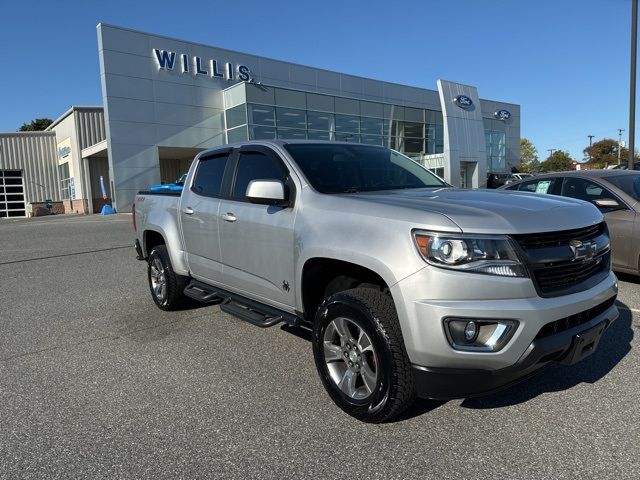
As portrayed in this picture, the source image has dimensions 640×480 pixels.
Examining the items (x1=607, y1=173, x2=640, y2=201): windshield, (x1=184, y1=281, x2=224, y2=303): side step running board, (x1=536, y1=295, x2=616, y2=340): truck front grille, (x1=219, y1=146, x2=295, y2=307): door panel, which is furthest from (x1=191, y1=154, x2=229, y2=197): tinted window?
(x1=607, y1=173, x2=640, y2=201): windshield

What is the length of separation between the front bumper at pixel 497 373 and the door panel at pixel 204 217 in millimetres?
2482

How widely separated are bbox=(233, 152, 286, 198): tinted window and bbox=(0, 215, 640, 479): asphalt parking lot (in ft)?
4.86

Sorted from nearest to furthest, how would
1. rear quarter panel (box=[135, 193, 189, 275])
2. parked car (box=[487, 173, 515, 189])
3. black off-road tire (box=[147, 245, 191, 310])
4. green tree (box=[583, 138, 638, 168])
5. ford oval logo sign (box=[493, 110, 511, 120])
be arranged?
rear quarter panel (box=[135, 193, 189, 275]), black off-road tire (box=[147, 245, 191, 310]), parked car (box=[487, 173, 515, 189]), ford oval logo sign (box=[493, 110, 511, 120]), green tree (box=[583, 138, 638, 168])

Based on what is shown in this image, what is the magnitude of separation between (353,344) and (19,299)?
230 inches

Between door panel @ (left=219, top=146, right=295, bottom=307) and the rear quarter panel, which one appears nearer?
door panel @ (left=219, top=146, right=295, bottom=307)

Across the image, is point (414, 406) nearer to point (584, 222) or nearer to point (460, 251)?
point (460, 251)

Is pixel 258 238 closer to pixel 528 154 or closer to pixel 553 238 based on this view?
pixel 553 238

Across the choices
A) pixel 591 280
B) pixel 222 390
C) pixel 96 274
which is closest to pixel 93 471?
pixel 222 390

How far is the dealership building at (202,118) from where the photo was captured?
28.9 m

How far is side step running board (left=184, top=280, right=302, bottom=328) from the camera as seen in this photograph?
3920 millimetres

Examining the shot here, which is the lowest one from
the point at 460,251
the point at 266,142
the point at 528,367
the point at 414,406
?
the point at 414,406

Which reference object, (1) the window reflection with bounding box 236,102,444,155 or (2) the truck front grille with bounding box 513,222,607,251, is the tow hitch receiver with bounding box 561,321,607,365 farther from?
(1) the window reflection with bounding box 236,102,444,155

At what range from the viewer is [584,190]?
7.05m

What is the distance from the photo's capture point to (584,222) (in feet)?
10.4
